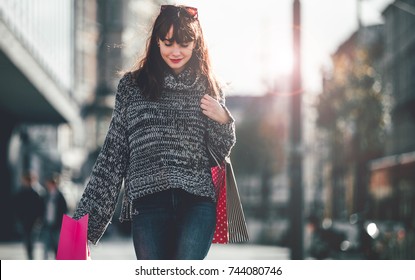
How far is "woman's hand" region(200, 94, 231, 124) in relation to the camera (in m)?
3.50

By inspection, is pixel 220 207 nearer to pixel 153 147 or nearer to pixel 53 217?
pixel 153 147

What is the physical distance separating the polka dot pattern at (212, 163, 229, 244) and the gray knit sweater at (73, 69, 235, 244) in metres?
0.11

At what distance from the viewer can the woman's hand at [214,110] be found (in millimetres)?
3502

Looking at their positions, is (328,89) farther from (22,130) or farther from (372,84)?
(22,130)

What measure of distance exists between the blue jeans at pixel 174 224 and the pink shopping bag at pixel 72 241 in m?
0.18

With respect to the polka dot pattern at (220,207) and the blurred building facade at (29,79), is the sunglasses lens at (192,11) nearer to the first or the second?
the polka dot pattern at (220,207)

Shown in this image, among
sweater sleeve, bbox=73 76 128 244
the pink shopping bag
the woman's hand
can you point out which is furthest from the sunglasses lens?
the pink shopping bag

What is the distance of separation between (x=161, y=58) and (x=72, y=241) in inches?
30.8

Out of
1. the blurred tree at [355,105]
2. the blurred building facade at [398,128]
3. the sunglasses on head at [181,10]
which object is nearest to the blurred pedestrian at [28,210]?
the blurred building facade at [398,128]

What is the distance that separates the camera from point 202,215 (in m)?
3.42

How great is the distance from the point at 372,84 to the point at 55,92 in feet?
30.4

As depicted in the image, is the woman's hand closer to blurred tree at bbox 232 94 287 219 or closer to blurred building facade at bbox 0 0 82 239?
blurred building facade at bbox 0 0 82 239

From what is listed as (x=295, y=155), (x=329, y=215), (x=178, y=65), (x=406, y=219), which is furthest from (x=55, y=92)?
(x=329, y=215)

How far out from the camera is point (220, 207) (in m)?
3.68
